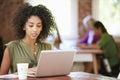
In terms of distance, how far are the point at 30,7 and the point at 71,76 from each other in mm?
758

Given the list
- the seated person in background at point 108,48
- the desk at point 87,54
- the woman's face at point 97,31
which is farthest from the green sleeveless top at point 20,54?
the woman's face at point 97,31

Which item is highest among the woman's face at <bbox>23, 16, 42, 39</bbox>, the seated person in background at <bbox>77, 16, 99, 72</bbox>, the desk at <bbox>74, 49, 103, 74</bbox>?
the woman's face at <bbox>23, 16, 42, 39</bbox>

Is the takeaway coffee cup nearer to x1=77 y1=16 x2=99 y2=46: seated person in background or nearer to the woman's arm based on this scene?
the woman's arm

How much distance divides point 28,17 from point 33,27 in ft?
0.42

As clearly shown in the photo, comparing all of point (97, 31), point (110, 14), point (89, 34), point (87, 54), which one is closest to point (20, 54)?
point (87, 54)

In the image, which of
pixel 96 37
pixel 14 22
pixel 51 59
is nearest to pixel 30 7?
pixel 14 22

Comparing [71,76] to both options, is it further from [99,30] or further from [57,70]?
[99,30]

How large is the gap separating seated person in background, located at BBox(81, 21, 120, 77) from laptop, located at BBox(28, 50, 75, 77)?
3040 millimetres

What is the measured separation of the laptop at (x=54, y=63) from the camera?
234 centimetres

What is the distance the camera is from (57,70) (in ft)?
8.09

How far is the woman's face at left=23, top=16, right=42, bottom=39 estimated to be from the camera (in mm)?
2730

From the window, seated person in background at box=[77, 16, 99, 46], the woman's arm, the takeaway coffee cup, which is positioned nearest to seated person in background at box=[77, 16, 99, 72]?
seated person in background at box=[77, 16, 99, 46]

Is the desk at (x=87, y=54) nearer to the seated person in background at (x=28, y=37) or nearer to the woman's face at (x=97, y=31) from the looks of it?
the woman's face at (x=97, y=31)

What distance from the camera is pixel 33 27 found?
273cm
